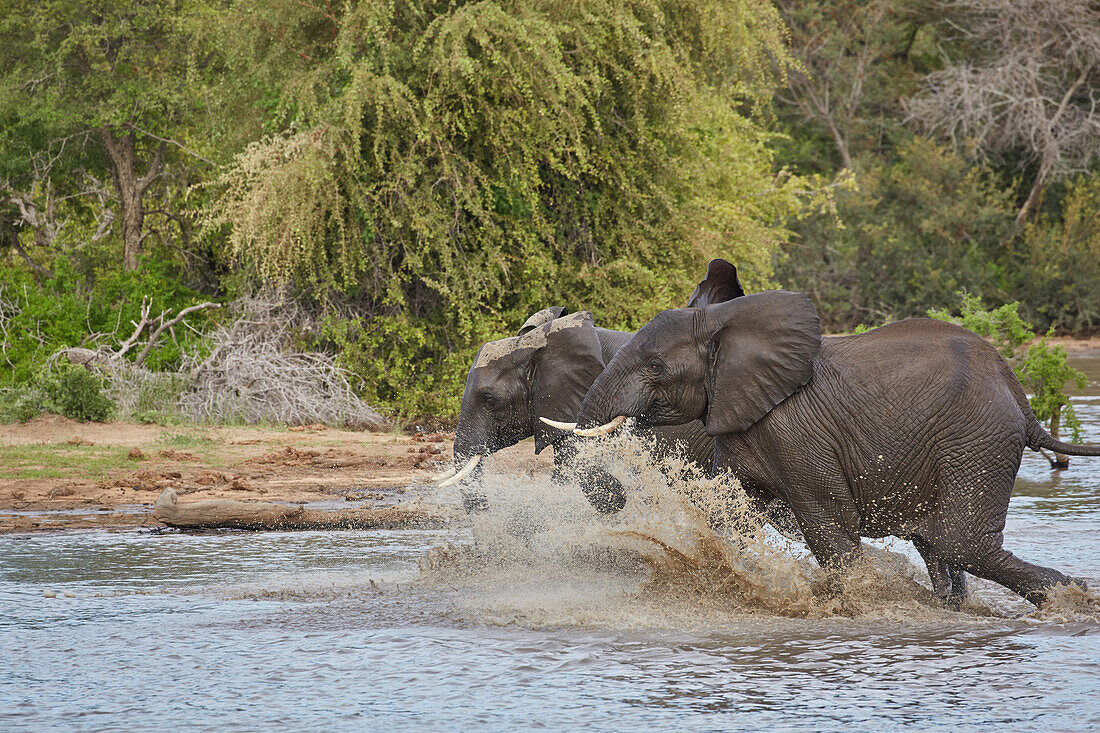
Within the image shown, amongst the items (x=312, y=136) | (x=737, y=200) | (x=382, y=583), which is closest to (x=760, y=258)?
(x=737, y=200)

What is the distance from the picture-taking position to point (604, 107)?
1714 centimetres

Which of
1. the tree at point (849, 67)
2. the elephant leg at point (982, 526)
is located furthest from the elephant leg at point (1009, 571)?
the tree at point (849, 67)

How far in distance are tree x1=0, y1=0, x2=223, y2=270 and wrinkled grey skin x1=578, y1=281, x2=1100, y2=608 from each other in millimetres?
14177

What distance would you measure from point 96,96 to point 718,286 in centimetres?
1626

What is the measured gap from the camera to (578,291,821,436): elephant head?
249 inches

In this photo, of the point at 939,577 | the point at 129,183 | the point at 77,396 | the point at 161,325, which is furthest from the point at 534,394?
the point at 129,183

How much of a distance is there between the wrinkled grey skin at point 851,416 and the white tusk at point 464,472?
5.05 feet

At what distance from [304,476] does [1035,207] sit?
82.3ft

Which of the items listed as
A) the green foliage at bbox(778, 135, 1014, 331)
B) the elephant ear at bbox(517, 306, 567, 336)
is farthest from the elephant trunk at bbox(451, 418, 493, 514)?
the green foliage at bbox(778, 135, 1014, 331)

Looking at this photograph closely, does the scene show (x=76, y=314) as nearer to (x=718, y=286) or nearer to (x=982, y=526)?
(x=718, y=286)

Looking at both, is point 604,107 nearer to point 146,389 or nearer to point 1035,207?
point 146,389

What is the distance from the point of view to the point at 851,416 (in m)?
6.30

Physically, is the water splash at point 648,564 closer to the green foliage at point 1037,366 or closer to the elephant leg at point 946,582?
the elephant leg at point 946,582

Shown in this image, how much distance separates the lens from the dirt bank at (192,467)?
407 inches
